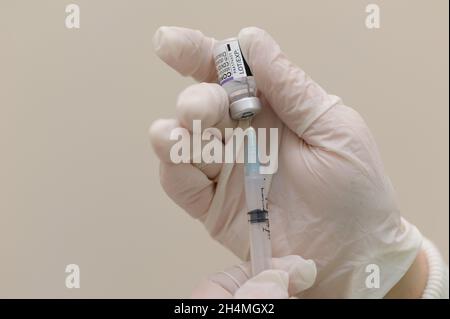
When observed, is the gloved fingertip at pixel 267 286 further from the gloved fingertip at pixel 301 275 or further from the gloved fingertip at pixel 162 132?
the gloved fingertip at pixel 162 132

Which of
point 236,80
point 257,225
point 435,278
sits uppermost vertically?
point 236,80

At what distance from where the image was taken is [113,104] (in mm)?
1182

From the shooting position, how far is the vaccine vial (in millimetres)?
825

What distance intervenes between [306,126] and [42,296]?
2.69ft

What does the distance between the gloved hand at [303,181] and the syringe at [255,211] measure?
3.0 inches

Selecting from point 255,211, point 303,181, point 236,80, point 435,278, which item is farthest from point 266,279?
point 435,278

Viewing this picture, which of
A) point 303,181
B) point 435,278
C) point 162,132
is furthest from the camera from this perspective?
point 435,278

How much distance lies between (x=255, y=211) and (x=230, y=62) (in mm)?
290

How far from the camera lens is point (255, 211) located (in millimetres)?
844

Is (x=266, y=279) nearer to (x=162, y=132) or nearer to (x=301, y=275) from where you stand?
(x=301, y=275)

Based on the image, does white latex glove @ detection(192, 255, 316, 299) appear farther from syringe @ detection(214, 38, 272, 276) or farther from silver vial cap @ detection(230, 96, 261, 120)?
silver vial cap @ detection(230, 96, 261, 120)

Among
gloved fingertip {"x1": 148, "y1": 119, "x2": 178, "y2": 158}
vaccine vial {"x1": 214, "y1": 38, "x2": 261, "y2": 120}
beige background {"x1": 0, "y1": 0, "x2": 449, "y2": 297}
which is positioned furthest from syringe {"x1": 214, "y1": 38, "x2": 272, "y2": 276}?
beige background {"x1": 0, "y1": 0, "x2": 449, "y2": 297}

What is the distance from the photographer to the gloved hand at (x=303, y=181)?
0.89m

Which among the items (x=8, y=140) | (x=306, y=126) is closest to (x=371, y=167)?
(x=306, y=126)
